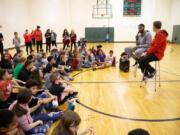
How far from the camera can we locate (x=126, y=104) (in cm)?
478

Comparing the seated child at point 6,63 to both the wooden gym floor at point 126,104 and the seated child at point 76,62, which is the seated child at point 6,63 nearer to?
the wooden gym floor at point 126,104

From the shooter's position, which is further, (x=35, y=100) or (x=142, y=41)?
(x=142, y=41)

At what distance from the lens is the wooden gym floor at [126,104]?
12.3 ft

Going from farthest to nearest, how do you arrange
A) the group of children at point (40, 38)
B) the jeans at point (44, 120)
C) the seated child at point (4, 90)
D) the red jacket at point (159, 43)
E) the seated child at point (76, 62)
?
the group of children at point (40, 38), the seated child at point (76, 62), the red jacket at point (159, 43), the seated child at point (4, 90), the jeans at point (44, 120)

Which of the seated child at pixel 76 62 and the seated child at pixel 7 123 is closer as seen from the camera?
the seated child at pixel 7 123

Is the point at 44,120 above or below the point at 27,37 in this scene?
below

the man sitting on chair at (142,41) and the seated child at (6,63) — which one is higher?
the man sitting on chair at (142,41)

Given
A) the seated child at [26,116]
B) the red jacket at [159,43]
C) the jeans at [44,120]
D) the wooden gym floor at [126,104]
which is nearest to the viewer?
the seated child at [26,116]

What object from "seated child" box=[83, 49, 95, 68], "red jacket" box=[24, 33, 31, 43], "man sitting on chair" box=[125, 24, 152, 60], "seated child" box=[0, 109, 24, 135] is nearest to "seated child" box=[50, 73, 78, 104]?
"seated child" box=[0, 109, 24, 135]

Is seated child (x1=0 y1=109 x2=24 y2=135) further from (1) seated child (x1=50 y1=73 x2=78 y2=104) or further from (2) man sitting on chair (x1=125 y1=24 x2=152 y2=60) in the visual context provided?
(2) man sitting on chair (x1=125 y1=24 x2=152 y2=60)

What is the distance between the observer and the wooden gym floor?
375cm

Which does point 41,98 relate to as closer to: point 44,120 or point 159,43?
point 44,120

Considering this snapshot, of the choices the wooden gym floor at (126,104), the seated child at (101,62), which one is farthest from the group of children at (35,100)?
the seated child at (101,62)

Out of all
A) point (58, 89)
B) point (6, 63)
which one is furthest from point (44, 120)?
point (6, 63)
